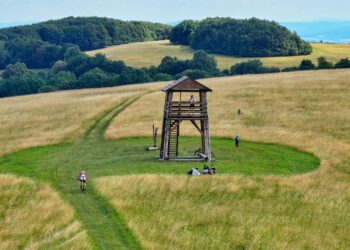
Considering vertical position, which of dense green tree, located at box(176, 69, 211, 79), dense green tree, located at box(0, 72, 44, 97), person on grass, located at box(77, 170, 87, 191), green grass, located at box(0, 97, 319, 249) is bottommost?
Result: dense green tree, located at box(0, 72, 44, 97)

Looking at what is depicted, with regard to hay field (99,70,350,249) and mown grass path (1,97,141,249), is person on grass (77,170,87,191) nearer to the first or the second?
mown grass path (1,97,141,249)

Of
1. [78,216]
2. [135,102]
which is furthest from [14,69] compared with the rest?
[78,216]

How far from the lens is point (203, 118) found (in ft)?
138

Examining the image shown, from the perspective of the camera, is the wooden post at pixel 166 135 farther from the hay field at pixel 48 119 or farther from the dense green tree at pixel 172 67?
the dense green tree at pixel 172 67

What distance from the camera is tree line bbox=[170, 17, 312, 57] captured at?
145 m

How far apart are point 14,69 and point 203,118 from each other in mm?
107145

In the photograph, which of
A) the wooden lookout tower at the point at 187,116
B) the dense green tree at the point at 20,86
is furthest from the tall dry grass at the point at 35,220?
the dense green tree at the point at 20,86

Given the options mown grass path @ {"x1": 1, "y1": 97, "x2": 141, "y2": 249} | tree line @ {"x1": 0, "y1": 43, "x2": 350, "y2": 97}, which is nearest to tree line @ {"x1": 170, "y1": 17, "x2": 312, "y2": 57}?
tree line @ {"x1": 0, "y1": 43, "x2": 350, "y2": 97}

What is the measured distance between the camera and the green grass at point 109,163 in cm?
2988

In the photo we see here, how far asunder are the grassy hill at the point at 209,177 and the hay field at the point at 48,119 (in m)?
0.17

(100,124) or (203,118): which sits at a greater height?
(203,118)

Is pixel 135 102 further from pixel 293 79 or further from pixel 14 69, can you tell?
pixel 14 69

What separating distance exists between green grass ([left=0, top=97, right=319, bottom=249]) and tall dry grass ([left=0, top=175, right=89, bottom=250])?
2.68ft

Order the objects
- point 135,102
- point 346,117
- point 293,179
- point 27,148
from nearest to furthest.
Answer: point 293,179, point 27,148, point 346,117, point 135,102
